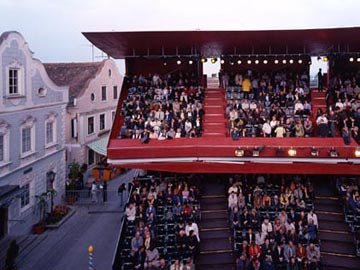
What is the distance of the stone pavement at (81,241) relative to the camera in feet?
56.8

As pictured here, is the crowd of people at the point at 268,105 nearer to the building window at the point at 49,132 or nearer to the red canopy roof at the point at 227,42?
the red canopy roof at the point at 227,42

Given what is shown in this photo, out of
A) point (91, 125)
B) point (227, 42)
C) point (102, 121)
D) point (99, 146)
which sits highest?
point (227, 42)

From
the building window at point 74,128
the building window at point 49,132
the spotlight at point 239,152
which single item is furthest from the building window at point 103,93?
the spotlight at point 239,152

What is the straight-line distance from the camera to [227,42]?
22812 millimetres

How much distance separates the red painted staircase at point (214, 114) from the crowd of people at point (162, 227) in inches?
118

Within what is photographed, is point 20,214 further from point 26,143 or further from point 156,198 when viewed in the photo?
point 156,198

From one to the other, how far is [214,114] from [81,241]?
9.22 m

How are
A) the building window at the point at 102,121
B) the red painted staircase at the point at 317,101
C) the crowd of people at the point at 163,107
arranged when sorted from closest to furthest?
the crowd of people at the point at 163,107 < the red painted staircase at the point at 317,101 < the building window at the point at 102,121

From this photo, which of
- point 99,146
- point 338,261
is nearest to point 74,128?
point 99,146

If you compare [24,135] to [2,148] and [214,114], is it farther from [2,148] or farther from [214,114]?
[214,114]

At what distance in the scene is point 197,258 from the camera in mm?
16406

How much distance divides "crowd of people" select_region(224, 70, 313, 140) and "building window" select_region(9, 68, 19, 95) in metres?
10.3

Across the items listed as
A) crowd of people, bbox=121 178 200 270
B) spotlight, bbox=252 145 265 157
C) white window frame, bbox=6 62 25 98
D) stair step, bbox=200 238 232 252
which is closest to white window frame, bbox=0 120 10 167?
white window frame, bbox=6 62 25 98

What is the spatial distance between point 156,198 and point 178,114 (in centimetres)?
518
